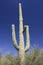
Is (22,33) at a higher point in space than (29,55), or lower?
higher

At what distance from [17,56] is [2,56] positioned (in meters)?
4.26

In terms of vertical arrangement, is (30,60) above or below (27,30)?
below

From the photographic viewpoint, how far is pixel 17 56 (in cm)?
2855

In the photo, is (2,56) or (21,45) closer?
(21,45)

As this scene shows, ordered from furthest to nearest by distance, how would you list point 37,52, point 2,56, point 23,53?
point 2,56 < point 37,52 < point 23,53

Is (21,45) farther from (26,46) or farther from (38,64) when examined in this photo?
(38,64)

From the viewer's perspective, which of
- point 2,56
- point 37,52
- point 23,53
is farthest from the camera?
point 2,56

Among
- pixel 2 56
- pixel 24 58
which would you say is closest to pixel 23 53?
pixel 24 58

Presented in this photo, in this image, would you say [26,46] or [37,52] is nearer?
[26,46]

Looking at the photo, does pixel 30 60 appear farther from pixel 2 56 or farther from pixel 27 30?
pixel 2 56

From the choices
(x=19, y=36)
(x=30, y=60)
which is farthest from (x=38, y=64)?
(x=19, y=36)

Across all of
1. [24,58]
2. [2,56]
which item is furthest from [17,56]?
[2,56]

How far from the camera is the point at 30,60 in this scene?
28359 mm

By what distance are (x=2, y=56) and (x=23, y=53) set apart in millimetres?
5642
